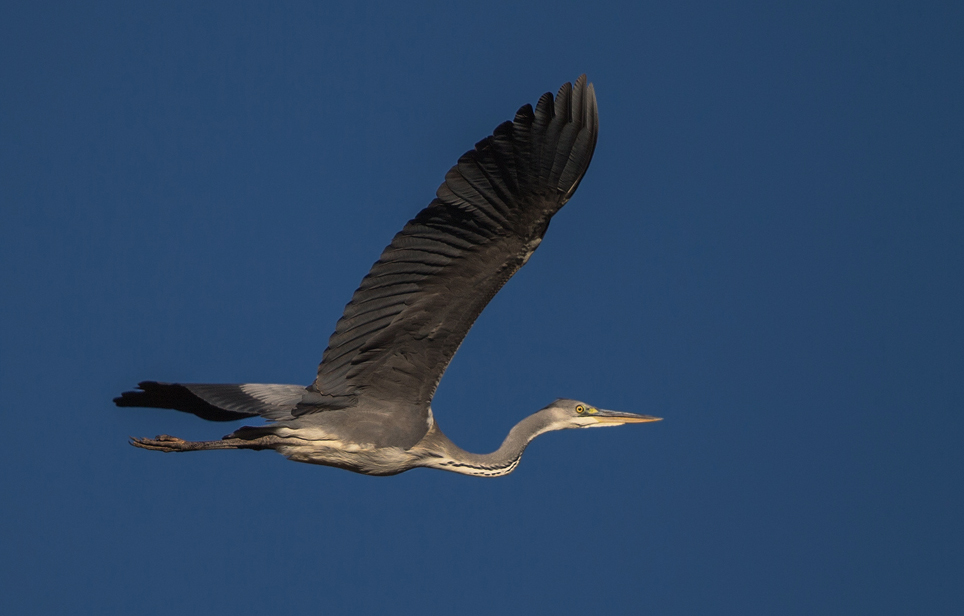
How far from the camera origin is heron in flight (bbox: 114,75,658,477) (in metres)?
6.56

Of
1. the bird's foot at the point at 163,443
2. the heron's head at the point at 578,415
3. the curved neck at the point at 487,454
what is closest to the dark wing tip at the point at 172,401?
the bird's foot at the point at 163,443

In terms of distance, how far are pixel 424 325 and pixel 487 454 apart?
1.74 m

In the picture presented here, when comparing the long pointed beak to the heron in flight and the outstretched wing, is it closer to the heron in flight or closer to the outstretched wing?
the heron in flight

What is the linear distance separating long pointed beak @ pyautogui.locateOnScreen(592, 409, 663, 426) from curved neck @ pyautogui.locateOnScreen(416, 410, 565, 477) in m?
0.37

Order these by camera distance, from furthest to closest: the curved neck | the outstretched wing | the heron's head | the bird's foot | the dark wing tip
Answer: the heron's head
the curved neck
the dark wing tip
the bird's foot
the outstretched wing

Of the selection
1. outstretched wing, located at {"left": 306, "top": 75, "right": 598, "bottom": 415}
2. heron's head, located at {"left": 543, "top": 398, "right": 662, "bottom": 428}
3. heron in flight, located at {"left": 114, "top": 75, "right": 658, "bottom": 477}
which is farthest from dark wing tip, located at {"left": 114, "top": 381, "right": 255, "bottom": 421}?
heron's head, located at {"left": 543, "top": 398, "right": 662, "bottom": 428}

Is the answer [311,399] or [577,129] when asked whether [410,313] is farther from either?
[577,129]

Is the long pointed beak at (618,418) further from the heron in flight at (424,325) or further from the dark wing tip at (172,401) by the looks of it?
the dark wing tip at (172,401)

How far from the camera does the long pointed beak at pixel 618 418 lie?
30.1 feet

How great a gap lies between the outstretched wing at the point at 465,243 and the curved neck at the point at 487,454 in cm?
90

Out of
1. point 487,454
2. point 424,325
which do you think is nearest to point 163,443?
point 424,325

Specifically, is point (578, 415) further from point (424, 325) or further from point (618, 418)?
point (424, 325)

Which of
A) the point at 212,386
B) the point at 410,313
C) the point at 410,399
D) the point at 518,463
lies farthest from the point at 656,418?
the point at 212,386

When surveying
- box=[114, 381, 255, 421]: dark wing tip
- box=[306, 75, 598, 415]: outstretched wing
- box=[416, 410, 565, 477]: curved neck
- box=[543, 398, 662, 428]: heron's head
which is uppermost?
box=[306, 75, 598, 415]: outstretched wing
